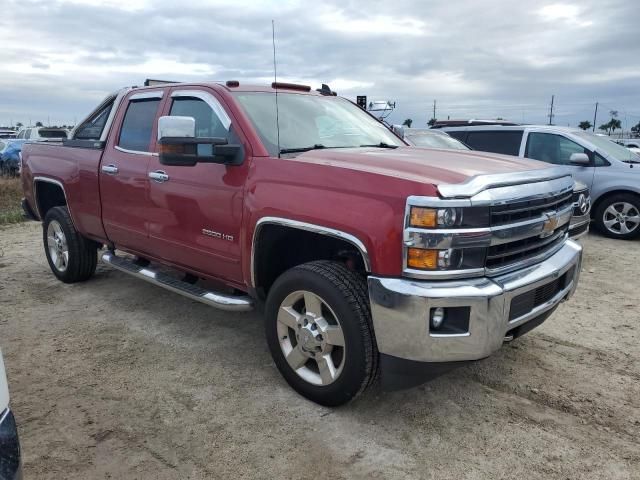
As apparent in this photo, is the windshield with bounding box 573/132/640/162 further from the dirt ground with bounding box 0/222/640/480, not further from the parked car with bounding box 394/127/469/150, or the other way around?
the dirt ground with bounding box 0/222/640/480

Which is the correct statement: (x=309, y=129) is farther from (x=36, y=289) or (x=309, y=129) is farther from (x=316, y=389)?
(x=36, y=289)

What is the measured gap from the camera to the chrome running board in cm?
357

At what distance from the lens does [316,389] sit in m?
3.14

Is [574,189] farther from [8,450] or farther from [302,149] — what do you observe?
[8,450]

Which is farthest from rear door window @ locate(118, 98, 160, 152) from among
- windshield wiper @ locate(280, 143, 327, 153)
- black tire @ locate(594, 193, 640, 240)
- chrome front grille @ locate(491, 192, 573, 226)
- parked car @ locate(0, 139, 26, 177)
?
parked car @ locate(0, 139, 26, 177)

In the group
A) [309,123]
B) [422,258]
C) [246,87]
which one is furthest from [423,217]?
[246,87]

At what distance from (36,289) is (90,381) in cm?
248

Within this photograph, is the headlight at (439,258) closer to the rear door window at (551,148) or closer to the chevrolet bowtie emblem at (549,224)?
the chevrolet bowtie emblem at (549,224)

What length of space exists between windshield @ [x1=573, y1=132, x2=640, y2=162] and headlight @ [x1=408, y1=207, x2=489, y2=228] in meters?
7.03

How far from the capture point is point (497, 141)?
9.18 m

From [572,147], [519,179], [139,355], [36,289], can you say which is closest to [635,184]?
[572,147]

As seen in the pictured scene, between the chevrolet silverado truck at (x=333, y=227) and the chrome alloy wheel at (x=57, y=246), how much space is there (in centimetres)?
107

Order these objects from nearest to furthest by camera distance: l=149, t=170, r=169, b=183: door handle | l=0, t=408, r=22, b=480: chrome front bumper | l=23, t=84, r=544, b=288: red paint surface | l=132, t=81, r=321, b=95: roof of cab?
l=0, t=408, r=22, b=480: chrome front bumper
l=23, t=84, r=544, b=288: red paint surface
l=132, t=81, r=321, b=95: roof of cab
l=149, t=170, r=169, b=183: door handle

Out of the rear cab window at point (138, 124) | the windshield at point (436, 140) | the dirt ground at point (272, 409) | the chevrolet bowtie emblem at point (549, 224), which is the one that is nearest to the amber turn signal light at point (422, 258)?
the chevrolet bowtie emblem at point (549, 224)
